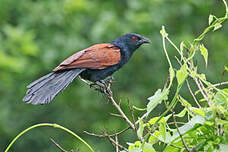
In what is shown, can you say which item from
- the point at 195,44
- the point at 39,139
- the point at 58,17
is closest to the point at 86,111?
the point at 39,139

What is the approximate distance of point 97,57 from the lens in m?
2.79

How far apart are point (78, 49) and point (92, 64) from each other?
114 inches

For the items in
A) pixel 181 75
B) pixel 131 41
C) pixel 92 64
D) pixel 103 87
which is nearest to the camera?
pixel 181 75

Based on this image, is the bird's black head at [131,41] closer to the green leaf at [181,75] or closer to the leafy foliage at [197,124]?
the leafy foliage at [197,124]

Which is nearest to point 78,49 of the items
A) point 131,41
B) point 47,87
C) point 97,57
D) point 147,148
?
point 131,41

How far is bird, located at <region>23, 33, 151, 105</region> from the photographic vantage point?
208 centimetres

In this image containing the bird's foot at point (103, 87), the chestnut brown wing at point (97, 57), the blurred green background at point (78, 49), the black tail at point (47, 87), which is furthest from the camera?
the blurred green background at point (78, 49)

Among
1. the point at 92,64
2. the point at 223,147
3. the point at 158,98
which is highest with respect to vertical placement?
the point at 92,64

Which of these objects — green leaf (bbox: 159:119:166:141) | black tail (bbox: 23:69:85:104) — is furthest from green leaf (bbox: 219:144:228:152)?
black tail (bbox: 23:69:85:104)

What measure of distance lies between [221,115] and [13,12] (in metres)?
5.73

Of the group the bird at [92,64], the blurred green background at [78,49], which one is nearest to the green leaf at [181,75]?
the bird at [92,64]

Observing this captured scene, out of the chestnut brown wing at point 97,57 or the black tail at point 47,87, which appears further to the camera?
the chestnut brown wing at point 97,57

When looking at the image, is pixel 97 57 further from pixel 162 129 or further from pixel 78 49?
pixel 78 49

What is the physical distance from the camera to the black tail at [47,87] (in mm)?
1650
